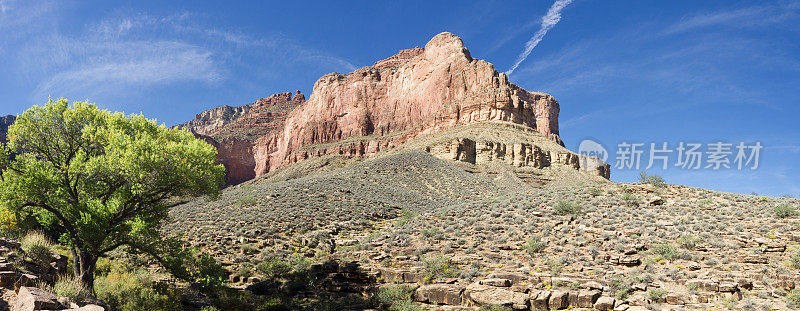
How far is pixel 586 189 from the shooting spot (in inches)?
975

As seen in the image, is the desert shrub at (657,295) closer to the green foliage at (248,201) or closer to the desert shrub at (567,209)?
the desert shrub at (567,209)

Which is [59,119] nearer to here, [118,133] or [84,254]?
[118,133]

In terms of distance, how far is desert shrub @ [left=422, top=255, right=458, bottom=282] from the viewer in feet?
48.5

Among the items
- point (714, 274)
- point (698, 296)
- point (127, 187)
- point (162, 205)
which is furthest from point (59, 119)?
point (714, 274)

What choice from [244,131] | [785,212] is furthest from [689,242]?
[244,131]

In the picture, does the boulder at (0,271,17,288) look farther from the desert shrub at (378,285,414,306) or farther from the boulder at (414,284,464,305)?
the boulder at (414,284,464,305)

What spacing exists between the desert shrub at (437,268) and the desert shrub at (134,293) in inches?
357

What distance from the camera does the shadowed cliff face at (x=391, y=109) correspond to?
89688 mm

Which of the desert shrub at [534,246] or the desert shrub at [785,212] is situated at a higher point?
the desert shrub at [785,212]

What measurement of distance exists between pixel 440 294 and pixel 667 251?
9.54 meters

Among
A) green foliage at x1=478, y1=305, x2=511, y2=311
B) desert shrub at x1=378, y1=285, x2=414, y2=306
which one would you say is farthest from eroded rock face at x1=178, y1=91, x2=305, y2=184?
green foliage at x1=478, y1=305, x2=511, y2=311

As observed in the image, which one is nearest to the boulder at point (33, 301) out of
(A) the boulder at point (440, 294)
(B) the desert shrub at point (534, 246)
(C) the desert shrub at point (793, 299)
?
(A) the boulder at point (440, 294)

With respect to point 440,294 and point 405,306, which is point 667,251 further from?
point 405,306

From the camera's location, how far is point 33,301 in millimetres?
6301
